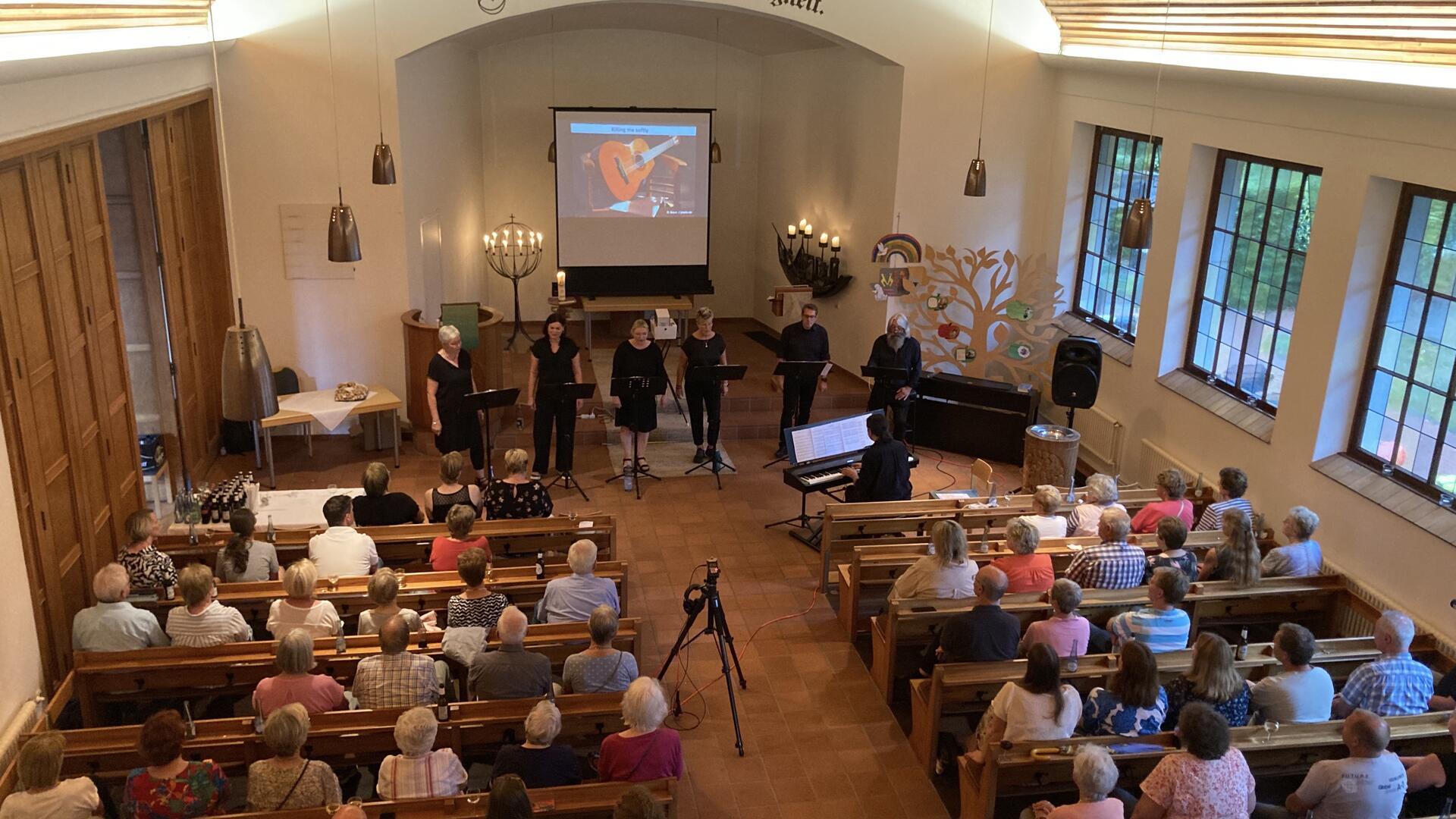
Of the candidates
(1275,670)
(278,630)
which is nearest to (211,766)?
(278,630)

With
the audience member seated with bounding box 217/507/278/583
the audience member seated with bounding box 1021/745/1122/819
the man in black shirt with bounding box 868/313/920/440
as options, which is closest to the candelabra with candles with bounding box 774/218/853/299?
the man in black shirt with bounding box 868/313/920/440

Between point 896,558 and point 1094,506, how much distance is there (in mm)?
1505

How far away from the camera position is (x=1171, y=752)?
5137 millimetres

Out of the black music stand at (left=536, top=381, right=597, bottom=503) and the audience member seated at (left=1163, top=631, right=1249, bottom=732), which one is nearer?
the audience member seated at (left=1163, top=631, right=1249, bottom=732)

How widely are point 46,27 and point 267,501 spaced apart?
11.2 ft

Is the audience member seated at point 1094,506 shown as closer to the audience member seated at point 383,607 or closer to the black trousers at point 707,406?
the black trousers at point 707,406

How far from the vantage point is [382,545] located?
7289mm

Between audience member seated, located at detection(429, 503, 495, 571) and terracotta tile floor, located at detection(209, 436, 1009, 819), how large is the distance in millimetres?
1380

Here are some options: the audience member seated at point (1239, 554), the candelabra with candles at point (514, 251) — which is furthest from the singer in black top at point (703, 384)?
the audience member seated at point (1239, 554)

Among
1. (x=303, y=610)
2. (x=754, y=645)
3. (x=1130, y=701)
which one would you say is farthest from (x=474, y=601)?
(x=1130, y=701)

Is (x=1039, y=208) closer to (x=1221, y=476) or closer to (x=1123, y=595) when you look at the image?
(x=1221, y=476)

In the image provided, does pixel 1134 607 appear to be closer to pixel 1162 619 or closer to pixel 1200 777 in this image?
pixel 1162 619

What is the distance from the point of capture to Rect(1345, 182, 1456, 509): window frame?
717cm

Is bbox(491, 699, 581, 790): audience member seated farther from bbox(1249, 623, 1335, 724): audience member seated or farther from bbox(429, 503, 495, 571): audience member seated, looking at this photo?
bbox(1249, 623, 1335, 724): audience member seated
